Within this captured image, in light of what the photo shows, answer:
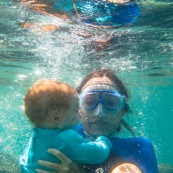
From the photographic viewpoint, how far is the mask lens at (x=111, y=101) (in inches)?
199

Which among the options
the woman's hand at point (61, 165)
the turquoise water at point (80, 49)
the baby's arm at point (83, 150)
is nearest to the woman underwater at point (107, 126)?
the woman's hand at point (61, 165)

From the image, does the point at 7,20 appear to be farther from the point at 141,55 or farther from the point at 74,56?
the point at 141,55

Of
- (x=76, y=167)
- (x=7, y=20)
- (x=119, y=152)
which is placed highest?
(x=76, y=167)

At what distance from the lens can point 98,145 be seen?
11.9ft

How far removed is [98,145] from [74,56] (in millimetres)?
14723

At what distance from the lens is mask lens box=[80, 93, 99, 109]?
5051 millimetres

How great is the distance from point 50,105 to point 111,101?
6.41 ft

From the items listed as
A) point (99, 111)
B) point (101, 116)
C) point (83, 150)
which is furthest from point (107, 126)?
point (83, 150)

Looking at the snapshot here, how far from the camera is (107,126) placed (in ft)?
15.4

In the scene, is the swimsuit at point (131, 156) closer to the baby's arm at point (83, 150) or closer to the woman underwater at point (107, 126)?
the woman underwater at point (107, 126)

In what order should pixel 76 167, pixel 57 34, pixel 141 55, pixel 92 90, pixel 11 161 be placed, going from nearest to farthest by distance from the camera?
pixel 76 167, pixel 92 90, pixel 57 34, pixel 11 161, pixel 141 55

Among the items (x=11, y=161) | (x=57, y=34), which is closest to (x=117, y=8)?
(x=57, y=34)

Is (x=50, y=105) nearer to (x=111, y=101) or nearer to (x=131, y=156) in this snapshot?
(x=131, y=156)

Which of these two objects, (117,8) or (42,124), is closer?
(42,124)
